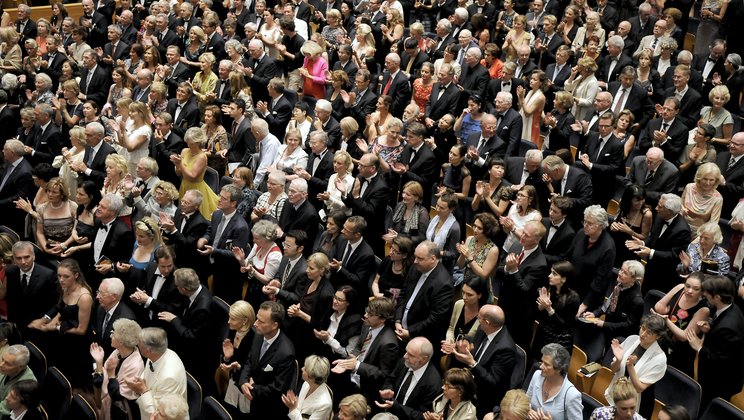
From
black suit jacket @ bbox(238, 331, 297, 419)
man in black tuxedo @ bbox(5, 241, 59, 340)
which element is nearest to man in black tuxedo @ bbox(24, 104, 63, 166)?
man in black tuxedo @ bbox(5, 241, 59, 340)

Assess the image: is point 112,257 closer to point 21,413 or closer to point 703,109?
point 21,413

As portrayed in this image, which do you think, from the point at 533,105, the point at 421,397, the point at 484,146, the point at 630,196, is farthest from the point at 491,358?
the point at 533,105

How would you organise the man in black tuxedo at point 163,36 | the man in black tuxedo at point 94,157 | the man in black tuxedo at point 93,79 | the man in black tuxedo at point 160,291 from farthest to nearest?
the man in black tuxedo at point 163,36
the man in black tuxedo at point 93,79
the man in black tuxedo at point 94,157
the man in black tuxedo at point 160,291

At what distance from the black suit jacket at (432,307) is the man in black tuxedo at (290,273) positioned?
78 cm

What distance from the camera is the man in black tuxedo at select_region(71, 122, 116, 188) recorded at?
787 centimetres

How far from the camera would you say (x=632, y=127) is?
8430 mm

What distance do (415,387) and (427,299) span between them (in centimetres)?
83

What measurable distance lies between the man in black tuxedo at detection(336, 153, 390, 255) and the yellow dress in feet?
3.66

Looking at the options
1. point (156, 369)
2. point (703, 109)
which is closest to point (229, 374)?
point (156, 369)

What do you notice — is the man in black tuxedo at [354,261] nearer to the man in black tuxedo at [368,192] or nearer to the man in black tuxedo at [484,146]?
the man in black tuxedo at [368,192]

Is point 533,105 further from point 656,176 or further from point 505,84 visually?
point 656,176

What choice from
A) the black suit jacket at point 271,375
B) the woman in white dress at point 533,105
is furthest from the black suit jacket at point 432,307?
the woman in white dress at point 533,105

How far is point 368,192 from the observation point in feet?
23.3

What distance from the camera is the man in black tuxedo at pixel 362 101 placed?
898 centimetres
